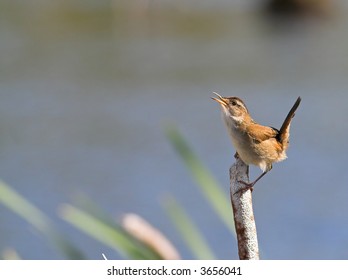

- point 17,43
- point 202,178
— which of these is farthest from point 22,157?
point 202,178

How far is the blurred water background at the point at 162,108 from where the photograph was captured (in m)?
6.13

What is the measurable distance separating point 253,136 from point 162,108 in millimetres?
6194

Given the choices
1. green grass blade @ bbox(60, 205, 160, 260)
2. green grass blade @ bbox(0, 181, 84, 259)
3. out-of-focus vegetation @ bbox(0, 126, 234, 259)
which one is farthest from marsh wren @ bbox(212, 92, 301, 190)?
green grass blade @ bbox(0, 181, 84, 259)

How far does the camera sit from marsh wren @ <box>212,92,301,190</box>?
1831mm

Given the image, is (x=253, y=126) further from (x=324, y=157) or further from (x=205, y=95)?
(x=205, y=95)

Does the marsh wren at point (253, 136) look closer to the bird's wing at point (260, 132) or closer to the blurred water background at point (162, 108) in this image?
the bird's wing at point (260, 132)

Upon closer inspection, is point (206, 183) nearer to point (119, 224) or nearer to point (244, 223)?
point (119, 224)

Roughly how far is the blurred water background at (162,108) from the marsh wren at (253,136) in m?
3.22

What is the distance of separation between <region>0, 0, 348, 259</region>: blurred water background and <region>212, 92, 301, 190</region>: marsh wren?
3.22 metres

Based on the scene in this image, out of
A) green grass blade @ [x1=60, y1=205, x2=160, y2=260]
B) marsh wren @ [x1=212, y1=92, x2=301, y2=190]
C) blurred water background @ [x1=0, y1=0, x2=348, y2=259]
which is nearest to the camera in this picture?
green grass blade @ [x1=60, y1=205, x2=160, y2=260]

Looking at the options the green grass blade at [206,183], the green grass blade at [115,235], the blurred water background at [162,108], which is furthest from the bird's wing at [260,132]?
the blurred water background at [162,108]

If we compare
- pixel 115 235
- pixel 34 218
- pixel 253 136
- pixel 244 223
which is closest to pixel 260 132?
pixel 253 136

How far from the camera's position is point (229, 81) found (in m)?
8.47

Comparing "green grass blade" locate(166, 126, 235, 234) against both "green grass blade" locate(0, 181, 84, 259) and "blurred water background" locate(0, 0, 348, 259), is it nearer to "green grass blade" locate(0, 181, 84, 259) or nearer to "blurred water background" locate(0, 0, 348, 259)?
"green grass blade" locate(0, 181, 84, 259)
